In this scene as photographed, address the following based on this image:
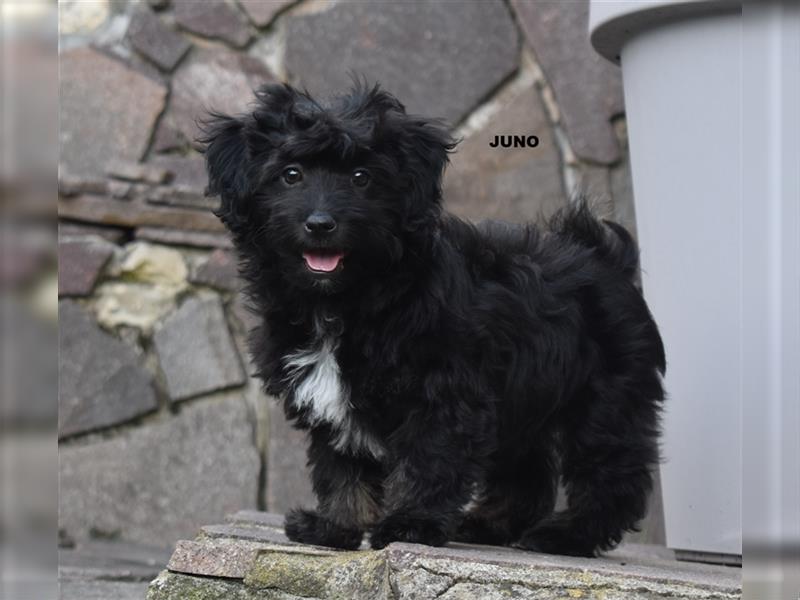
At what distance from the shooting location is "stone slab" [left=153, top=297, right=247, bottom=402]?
17.0ft

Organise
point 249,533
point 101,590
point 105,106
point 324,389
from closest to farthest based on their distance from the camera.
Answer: point 324,389, point 249,533, point 101,590, point 105,106

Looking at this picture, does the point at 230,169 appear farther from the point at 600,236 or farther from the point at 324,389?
the point at 600,236

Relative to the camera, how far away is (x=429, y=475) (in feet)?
11.1

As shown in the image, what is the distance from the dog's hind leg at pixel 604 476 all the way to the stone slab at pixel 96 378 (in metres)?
1.99

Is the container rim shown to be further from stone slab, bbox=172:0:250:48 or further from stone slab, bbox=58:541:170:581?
stone slab, bbox=58:541:170:581

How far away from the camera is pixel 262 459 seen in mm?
5211

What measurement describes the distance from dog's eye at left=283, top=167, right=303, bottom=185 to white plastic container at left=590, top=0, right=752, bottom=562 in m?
1.39

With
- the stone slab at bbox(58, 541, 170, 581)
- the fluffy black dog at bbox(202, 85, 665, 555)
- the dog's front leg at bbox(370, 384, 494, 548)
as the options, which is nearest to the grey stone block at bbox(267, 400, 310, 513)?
the stone slab at bbox(58, 541, 170, 581)

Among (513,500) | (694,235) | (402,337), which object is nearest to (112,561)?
(513,500)

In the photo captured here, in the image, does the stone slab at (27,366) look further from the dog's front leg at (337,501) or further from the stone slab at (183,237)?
the stone slab at (183,237)

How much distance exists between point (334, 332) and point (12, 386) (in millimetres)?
2003

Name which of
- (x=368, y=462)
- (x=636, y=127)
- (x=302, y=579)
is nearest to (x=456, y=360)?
(x=368, y=462)

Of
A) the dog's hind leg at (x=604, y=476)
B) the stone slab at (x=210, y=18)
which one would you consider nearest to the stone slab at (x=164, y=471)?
the stone slab at (x=210, y=18)

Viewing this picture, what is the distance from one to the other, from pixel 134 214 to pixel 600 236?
Result: 202 cm
